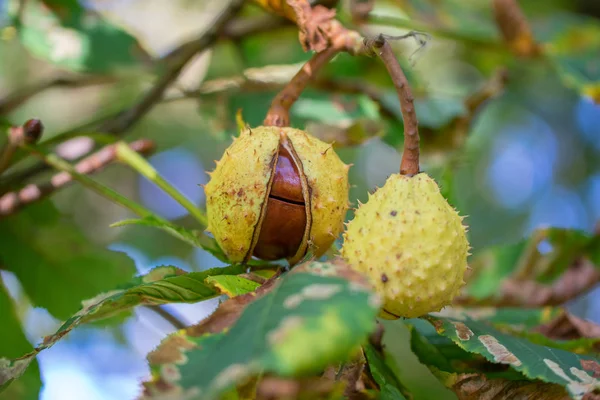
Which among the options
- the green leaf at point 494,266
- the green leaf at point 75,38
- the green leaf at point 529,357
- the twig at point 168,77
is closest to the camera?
the green leaf at point 529,357

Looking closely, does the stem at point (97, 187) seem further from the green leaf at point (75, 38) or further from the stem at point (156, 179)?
the green leaf at point (75, 38)

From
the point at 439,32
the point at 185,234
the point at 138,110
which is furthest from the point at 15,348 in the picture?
the point at 439,32

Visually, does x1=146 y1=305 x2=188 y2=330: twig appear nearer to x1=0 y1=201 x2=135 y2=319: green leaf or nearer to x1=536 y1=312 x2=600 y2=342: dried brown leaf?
x1=0 y1=201 x2=135 y2=319: green leaf

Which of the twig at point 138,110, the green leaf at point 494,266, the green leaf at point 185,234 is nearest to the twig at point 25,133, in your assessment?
the twig at point 138,110

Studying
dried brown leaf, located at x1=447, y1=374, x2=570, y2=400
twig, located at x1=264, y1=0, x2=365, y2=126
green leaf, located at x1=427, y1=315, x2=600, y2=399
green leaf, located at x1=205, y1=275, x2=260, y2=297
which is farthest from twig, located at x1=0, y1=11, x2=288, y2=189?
dried brown leaf, located at x1=447, y1=374, x2=570, y2=400

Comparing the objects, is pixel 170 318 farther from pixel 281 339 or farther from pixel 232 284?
pixel 281 339
